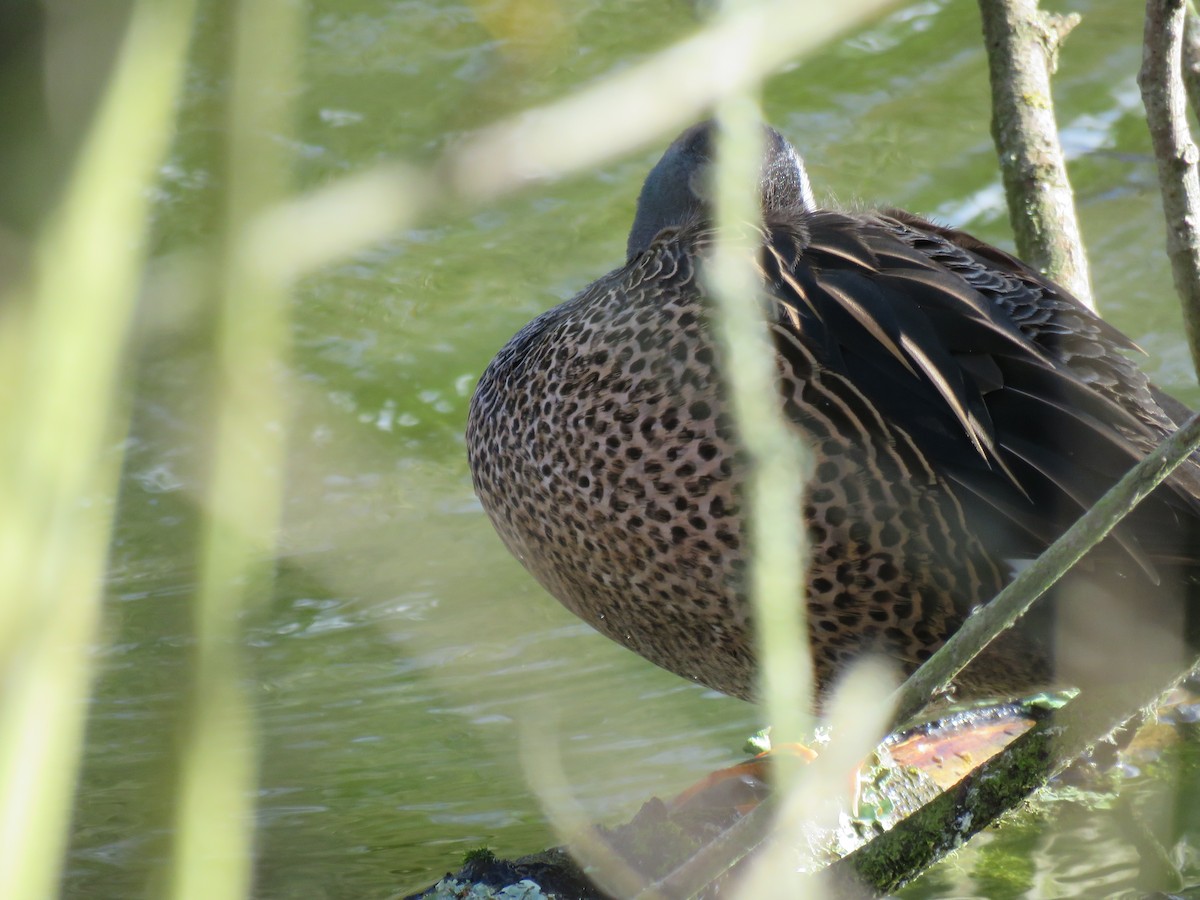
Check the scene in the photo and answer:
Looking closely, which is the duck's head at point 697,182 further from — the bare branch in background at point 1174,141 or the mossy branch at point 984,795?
the mossy branch at point 984,795

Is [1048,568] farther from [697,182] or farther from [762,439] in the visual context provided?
[697,182]

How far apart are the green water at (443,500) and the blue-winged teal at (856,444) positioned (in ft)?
2.79

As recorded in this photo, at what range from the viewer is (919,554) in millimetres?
2566

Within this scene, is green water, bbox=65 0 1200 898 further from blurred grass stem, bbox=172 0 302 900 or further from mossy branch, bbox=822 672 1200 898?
blurred grass stem, bbox=172 0 302 900

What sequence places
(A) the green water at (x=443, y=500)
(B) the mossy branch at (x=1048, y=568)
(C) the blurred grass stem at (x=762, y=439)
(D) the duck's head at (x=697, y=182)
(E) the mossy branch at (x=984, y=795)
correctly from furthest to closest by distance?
(A) the green water at (x=443, y=500)
(D) the duck's head at (x=697, y=182)
(E) the mossy branch at (x=984, y=795)
(B) the mossy branch at (x=1048, y=568)
(C) the blurred grass stem at (x=762, y=439)

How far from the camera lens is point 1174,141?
9.29ft

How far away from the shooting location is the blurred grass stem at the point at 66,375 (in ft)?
1.24

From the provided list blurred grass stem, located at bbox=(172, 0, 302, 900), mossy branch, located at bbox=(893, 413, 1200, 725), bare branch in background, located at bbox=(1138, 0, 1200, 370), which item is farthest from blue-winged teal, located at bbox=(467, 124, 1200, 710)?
blurred grass stem, located at bbox=(172, 0, 302, 900)

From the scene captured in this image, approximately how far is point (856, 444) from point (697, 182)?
117cm

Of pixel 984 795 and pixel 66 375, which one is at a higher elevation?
pixel 66 375

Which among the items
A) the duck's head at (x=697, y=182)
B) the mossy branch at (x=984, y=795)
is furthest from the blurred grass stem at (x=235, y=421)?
the duck's head at (x=697, y=182)

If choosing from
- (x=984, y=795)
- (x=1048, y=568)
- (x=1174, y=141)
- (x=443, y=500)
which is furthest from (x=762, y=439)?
(x=443, y=500)

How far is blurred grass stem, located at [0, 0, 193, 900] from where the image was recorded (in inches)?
14.8

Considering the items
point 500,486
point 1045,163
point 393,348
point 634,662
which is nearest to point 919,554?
point 500,486
